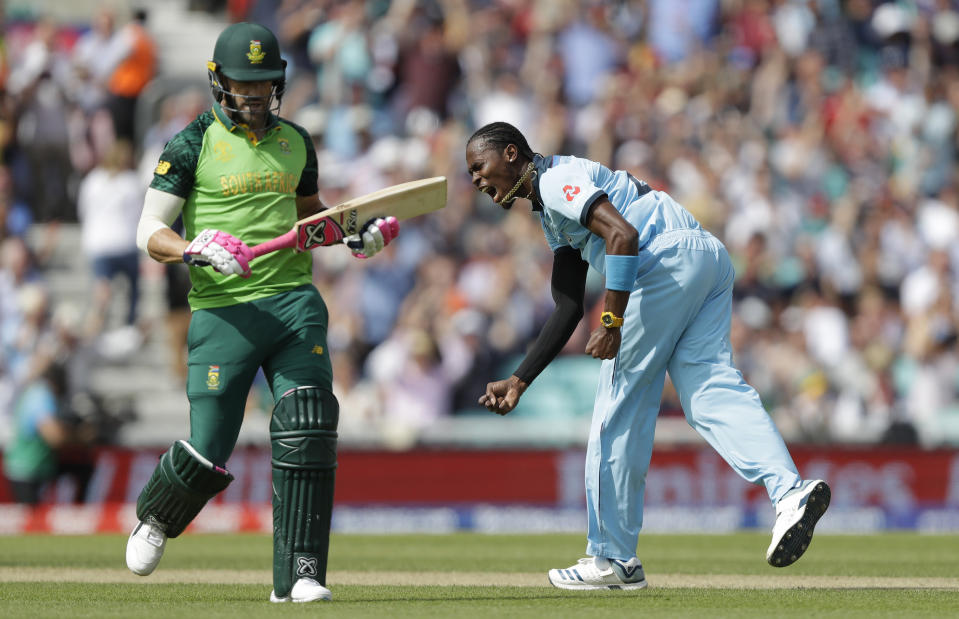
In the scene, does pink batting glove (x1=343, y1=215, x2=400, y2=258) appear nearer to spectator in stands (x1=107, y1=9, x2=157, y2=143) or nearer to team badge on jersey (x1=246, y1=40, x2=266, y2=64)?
team badge on jersey (x1=246, y1=40, x2=266, y2=64)

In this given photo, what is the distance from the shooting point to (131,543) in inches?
260

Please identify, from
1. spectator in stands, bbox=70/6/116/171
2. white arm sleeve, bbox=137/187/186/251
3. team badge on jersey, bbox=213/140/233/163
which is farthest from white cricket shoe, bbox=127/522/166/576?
spectator in stands, bbox=70/6/116/171

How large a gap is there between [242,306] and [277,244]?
32 cm

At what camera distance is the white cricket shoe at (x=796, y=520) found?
20.0 ft

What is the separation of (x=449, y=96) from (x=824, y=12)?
16.7 ft

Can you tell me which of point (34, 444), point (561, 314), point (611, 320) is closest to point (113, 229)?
point (34, 444)

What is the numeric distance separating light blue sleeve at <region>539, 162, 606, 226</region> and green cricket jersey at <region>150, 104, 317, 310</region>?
110cm

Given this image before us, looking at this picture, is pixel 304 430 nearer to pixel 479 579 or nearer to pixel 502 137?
pixel 502 137

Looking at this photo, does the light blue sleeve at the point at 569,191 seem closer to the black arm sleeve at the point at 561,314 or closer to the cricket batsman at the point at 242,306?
the black arm sleeve at the point at 561,314

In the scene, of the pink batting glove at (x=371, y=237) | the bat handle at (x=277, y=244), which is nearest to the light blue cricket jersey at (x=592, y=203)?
the pink batting glove at (x=371, y=237)

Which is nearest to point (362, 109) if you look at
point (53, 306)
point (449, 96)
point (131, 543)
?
point (449, 96)

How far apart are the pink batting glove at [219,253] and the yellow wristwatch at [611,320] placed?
57.4 inches

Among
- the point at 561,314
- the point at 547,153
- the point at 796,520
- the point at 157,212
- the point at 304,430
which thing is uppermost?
the point at 547,153

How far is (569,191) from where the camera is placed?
252 inches
